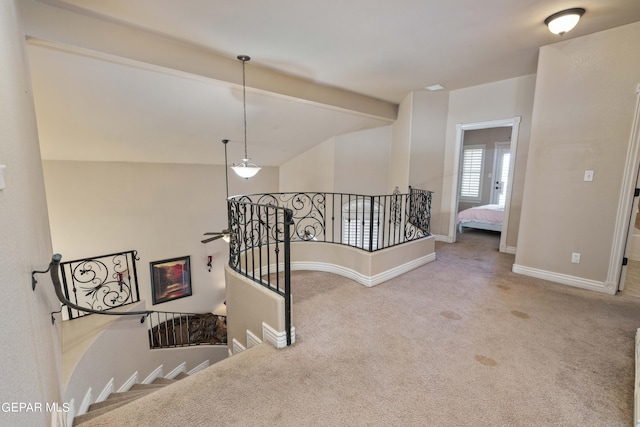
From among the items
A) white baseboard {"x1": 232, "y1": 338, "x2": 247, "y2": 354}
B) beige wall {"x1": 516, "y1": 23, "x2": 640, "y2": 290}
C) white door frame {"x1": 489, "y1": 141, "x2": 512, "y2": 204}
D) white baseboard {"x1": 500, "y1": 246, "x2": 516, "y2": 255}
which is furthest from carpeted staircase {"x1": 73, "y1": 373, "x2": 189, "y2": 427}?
white door frame {"x1": 489, "y1": 141, "x2": 512, "y2": 204}

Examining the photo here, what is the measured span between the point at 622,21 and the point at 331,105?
3.55 meters

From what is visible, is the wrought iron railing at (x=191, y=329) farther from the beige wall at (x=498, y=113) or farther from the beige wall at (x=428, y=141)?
the beige wall at (x=498, y=113)

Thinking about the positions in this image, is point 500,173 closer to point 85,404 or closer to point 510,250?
point 510,250

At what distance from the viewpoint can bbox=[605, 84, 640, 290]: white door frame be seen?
10.0ft

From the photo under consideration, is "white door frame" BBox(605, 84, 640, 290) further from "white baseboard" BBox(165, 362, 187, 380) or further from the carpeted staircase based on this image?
"white baseboard" BBox(165, 362, 187, 380)

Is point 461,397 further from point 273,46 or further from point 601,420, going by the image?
point 273,46

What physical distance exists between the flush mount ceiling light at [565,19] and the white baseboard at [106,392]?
5.68 meters

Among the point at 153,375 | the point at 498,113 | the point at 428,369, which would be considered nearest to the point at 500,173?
the point at 498,113

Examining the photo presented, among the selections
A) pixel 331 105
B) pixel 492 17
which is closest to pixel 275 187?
pixel 331 105

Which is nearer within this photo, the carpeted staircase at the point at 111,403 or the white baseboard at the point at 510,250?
the carpeted staircase at the point at 111,403

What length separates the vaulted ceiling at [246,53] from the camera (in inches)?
107

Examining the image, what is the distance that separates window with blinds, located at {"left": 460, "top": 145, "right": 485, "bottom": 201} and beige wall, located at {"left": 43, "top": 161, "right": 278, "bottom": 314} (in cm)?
560

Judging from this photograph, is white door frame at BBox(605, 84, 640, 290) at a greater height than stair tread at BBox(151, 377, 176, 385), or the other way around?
white door frame at BBox(605, 84, 640, 290)

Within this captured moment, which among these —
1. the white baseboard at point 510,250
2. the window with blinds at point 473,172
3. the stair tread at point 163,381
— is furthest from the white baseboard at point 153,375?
the window with blinds at point 473,172
